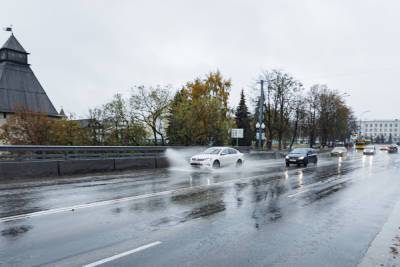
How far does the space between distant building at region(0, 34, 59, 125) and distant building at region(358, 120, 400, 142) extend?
552ft

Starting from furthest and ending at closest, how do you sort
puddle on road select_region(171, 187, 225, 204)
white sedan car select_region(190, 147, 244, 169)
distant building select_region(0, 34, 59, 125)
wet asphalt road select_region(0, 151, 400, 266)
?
distant building select_region(0, 34, 59, 125) → white sedan car select_region(190, 147, 244, 169) → puddle on road select_region(171, 187, 225, 204) → wet asphalt road select_region(0, 151, 400, 266)

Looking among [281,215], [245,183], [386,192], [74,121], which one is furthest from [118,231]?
[74,121]

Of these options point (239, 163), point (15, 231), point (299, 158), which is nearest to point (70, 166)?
point (15, 231)

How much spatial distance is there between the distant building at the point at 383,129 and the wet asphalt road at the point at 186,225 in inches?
7483

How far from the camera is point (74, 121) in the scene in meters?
30.9

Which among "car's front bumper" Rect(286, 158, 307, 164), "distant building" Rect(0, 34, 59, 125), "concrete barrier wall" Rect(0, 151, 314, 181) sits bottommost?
"car's front bumper" Rect(286, 158, 307, 164)

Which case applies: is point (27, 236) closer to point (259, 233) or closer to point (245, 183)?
point (259, 233)

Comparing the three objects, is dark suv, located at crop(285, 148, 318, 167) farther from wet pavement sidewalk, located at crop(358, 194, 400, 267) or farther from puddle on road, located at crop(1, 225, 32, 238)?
puddle on road, located at crop(1, 225, 32, 238)

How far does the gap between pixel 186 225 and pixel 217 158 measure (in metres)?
13.7

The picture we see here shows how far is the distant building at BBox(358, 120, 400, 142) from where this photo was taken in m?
179

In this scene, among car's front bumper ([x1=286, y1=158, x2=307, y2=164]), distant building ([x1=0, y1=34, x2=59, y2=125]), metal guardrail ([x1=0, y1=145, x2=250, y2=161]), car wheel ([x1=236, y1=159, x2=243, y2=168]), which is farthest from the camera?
distant building ([x1=0, y1=34, x2=59, y2=125])

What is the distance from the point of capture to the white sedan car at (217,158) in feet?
65.1

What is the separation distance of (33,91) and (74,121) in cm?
3806

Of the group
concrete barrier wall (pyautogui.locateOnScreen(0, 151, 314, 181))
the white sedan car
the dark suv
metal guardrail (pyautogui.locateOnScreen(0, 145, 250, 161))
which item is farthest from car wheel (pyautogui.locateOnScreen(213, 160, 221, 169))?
the dark suv
